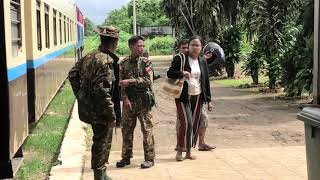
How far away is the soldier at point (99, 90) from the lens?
5.82 meters

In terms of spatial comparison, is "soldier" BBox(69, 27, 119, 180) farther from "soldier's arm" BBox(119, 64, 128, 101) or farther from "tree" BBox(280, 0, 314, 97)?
"tree" BBox(280, 0, 314, 97)

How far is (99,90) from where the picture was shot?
18.9ft

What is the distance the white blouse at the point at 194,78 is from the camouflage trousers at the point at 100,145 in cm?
206

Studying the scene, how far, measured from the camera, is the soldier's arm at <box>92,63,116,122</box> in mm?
5793

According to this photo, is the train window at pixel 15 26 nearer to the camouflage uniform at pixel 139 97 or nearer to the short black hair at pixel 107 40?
the short black hair at pixel 107 40

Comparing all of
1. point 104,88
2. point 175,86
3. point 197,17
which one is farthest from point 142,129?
point 197,17

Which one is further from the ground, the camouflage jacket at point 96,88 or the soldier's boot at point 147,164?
the camouflage jacket at point 96,88

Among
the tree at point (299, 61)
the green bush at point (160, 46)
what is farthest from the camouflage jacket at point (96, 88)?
the green bush at point (160, 46)

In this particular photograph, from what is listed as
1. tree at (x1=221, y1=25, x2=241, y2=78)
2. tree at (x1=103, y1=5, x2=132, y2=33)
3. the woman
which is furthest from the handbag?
tree at (x1=103, y1=5, x2=132, y2=33)

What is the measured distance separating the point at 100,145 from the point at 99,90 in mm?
675

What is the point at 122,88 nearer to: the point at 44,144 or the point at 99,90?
the point at 99,90

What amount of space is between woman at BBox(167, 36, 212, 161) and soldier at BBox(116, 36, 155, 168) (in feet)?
1.81

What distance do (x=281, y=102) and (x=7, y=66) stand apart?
427 inches

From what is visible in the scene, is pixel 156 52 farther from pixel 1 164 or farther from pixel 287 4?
pixel 1 164
